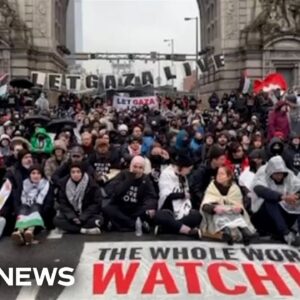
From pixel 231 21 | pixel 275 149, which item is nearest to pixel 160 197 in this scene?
pixel 275 149

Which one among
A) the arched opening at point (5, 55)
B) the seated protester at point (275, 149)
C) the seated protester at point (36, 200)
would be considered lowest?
the seated protester at point (36, 200)

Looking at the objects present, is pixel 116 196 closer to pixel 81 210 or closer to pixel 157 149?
pixel 81 210

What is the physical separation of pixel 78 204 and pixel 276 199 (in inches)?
104

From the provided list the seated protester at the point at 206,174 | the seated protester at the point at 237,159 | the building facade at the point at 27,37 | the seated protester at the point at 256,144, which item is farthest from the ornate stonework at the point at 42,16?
the seated protester at the point at 206,174

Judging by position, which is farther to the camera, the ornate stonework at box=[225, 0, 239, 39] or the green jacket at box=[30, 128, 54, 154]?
the ornate stonework at box=[225, 0, 239, 39]

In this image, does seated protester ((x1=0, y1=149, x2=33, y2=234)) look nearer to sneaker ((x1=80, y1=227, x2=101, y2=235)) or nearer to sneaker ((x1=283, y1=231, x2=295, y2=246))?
sneaker ((x1=80, y1=227, x2=101, y2=235))

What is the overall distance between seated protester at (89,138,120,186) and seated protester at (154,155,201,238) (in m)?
1.53

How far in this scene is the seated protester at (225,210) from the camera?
30.0 feet

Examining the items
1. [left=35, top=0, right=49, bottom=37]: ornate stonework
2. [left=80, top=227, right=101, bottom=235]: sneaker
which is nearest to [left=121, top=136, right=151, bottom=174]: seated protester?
[left=80, top=227, right=101, bottom=235]: sneaker

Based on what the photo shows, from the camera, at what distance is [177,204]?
388 inches

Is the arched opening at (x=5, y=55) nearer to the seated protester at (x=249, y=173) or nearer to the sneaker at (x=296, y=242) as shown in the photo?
the seated protester at (x=249, y=173)

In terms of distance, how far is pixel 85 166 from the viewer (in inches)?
415

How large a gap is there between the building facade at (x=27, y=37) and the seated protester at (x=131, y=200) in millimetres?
29226

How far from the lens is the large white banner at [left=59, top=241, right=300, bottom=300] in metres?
7.35
